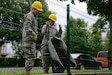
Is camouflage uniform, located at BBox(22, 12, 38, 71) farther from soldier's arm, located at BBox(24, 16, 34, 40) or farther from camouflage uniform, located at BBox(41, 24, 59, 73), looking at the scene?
camouflage uniform, located at BBox(41, 24, 59, 73)

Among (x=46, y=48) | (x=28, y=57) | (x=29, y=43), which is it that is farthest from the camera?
(x=46, y=48)

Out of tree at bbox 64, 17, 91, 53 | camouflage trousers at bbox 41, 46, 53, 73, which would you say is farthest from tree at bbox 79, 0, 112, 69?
camouflage trousers at bbox 41, 46, 53, 73

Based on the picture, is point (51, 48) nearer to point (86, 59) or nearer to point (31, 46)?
point (31, 46)

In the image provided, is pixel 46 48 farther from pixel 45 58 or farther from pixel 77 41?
pixel 77 41

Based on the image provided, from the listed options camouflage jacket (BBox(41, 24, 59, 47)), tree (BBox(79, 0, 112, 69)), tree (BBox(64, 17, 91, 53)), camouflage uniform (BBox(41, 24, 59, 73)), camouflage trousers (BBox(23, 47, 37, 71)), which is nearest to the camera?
camouflage trousers (BBox(23, 47, 37, 71))

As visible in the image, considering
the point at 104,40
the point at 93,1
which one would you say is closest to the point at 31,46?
the point at 104,40

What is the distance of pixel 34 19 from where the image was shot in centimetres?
731

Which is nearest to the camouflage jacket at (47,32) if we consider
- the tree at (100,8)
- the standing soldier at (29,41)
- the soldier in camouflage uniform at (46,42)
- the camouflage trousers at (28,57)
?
the soldier in camouflage uniform at (46,42)

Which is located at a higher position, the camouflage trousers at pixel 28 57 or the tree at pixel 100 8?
the tree at pixel 100 8

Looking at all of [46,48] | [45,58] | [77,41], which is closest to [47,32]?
[46,48]

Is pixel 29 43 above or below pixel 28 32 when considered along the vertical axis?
below

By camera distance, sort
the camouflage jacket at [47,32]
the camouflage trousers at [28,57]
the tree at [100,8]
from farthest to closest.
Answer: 1. the tree at [100,8]
2. the camouflage jacket at [47,32]
3. the camouflage trousers at [28,57]

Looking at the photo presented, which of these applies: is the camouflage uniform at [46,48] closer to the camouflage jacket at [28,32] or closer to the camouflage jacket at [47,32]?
the camouflage jacket at [47,32]

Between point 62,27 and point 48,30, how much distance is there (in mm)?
885
